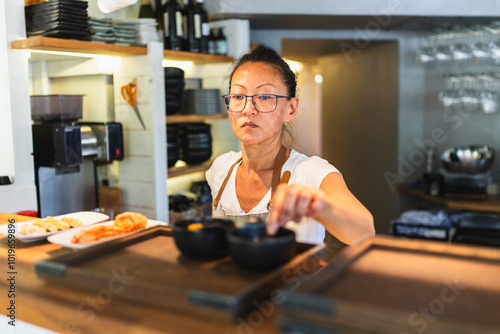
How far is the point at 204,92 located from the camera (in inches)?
146

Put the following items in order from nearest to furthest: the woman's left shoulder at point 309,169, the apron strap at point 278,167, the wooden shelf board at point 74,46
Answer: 1. the woman's left shoulder at point 309,169
2. the apron strap at point 278,167
3. the wooden shelf board at point 74,46

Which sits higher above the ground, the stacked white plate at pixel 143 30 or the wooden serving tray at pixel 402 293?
the stacked white plate at pixel 143 30

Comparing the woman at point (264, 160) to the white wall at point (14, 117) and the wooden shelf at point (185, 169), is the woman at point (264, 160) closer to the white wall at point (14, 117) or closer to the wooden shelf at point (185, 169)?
the white wall at point (14, 117)

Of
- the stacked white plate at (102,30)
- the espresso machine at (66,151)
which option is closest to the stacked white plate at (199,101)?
→ the espresso machine at (66,151)

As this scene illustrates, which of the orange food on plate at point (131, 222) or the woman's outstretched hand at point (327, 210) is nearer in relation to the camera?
the woman's outstretched hand at point (327, 210)

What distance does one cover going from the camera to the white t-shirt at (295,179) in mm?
1806

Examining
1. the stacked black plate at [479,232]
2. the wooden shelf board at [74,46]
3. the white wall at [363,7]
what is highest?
the white wall at [363,7]

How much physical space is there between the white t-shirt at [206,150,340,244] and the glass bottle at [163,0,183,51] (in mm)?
1645

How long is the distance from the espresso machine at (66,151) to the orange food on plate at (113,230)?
1.38 meters

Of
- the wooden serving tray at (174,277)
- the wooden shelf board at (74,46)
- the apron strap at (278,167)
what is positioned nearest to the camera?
the wooden serving tray at (174,277)

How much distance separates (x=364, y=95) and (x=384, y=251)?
4.44m

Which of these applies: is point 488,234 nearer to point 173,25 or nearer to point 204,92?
point 204,92

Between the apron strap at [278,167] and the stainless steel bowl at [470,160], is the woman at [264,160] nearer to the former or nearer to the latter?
the apron strap at [278,167]

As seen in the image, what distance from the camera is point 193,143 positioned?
370 centimetres
